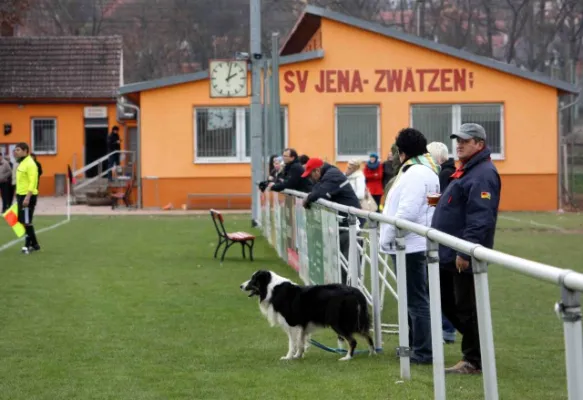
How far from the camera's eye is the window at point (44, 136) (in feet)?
167

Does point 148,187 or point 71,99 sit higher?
point 71,99

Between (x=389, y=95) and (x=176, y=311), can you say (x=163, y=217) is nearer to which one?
(x=389, y=95)

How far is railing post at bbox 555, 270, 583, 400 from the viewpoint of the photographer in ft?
13.0

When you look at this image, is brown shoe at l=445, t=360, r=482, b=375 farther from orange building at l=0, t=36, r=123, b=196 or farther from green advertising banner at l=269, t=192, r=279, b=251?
orange building at l=0, t=36, r=123, b=196

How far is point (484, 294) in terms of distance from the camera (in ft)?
17.8

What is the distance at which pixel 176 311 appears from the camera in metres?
13.1

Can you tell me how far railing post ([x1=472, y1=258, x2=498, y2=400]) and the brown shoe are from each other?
251 centimetres

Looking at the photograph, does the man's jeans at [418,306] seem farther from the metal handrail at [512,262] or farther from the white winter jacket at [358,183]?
the white winter jacket at [358,183]

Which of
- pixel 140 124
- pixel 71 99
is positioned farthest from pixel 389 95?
pixel 71 99

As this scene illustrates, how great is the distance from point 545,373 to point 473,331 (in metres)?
0.58

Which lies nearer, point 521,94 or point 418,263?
point 418,263

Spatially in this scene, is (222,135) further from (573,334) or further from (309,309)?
(573,334)

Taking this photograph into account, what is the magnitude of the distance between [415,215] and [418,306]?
2.32ft

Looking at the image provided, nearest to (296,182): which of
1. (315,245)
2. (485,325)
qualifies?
(315,245)
